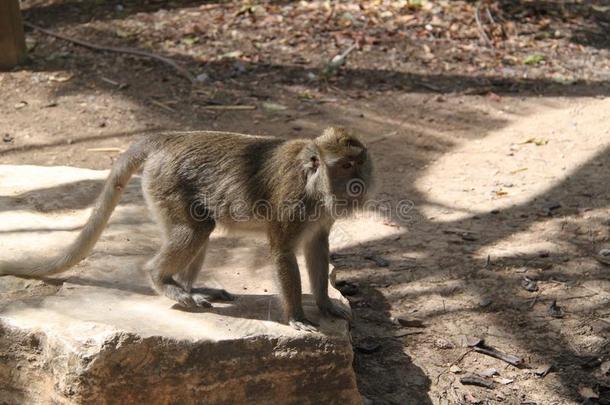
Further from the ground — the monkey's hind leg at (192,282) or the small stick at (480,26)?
the monkey's hind leg at (192,282)

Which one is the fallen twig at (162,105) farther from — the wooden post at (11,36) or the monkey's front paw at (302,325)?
the monkey's front paw at (302,325)

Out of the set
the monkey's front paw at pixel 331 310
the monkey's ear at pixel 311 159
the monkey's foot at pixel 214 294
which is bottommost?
the monkey's front paw at pixel 331 310

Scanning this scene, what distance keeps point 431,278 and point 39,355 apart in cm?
324

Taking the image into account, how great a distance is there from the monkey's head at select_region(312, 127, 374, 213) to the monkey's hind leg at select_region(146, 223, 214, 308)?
83cm

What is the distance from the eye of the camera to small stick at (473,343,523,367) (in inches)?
224

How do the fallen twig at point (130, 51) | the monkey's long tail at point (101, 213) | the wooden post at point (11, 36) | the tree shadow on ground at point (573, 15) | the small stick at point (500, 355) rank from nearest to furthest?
the monkey's long tail at point (101, 213), the small stick at point (500, 355), the wooden post at point (11, 36), the fallen twig at point (130, 51), the tree shadow on ground at point (573, 15)

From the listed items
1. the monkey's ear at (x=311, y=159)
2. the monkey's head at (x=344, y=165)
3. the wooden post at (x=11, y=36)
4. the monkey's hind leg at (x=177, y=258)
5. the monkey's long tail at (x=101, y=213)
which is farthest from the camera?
the wooden post at (x=11, y=36)

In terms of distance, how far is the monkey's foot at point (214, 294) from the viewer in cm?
522

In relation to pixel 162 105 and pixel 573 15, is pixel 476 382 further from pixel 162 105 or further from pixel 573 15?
pixel 573 15

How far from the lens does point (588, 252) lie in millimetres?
6812

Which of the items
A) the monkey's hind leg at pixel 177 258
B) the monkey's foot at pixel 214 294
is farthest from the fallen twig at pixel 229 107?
the monkey's hind leg at pixel 177 258

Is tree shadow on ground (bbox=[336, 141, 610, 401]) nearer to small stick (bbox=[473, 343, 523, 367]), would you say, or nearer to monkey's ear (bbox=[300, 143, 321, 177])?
small stick (bbox=[473, 343, 523, 367])

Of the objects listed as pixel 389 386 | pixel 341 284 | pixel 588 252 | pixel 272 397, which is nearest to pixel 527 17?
pixel 588 252

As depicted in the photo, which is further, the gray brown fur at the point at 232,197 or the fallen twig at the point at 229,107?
the fallen twig at the point at 229,107
